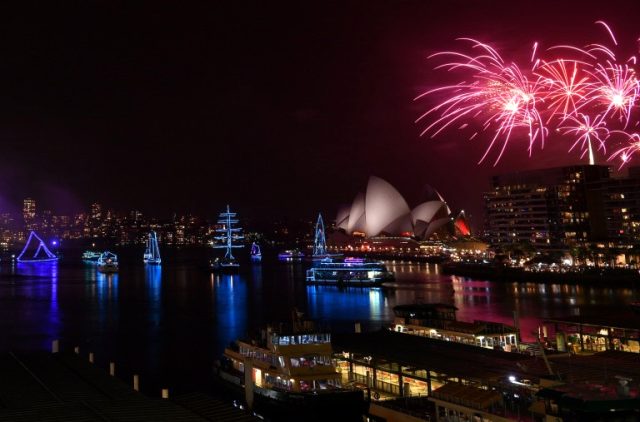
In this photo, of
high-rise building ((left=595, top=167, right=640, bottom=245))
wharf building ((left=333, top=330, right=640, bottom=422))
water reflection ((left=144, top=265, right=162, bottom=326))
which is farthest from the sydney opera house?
wharf building ((left=333, top=330, right=640, bottom=422))

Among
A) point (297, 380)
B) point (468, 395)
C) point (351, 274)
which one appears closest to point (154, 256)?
point (351, 274)

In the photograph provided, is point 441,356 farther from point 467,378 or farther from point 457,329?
point 457,329

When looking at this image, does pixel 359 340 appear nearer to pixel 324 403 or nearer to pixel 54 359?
pixel 324 403

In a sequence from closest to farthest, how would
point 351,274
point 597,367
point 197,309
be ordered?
point 597,367 → point 197,309 → point 351,274

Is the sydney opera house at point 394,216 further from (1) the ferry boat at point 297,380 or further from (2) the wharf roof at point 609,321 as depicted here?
(1) the ferry boat at point 297,380

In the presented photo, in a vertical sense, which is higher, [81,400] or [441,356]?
[81,400]

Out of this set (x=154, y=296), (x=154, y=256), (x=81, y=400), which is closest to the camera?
(x=81, y=400)

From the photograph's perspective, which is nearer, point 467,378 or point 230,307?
point 467,378

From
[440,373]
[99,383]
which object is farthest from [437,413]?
[99,383]
